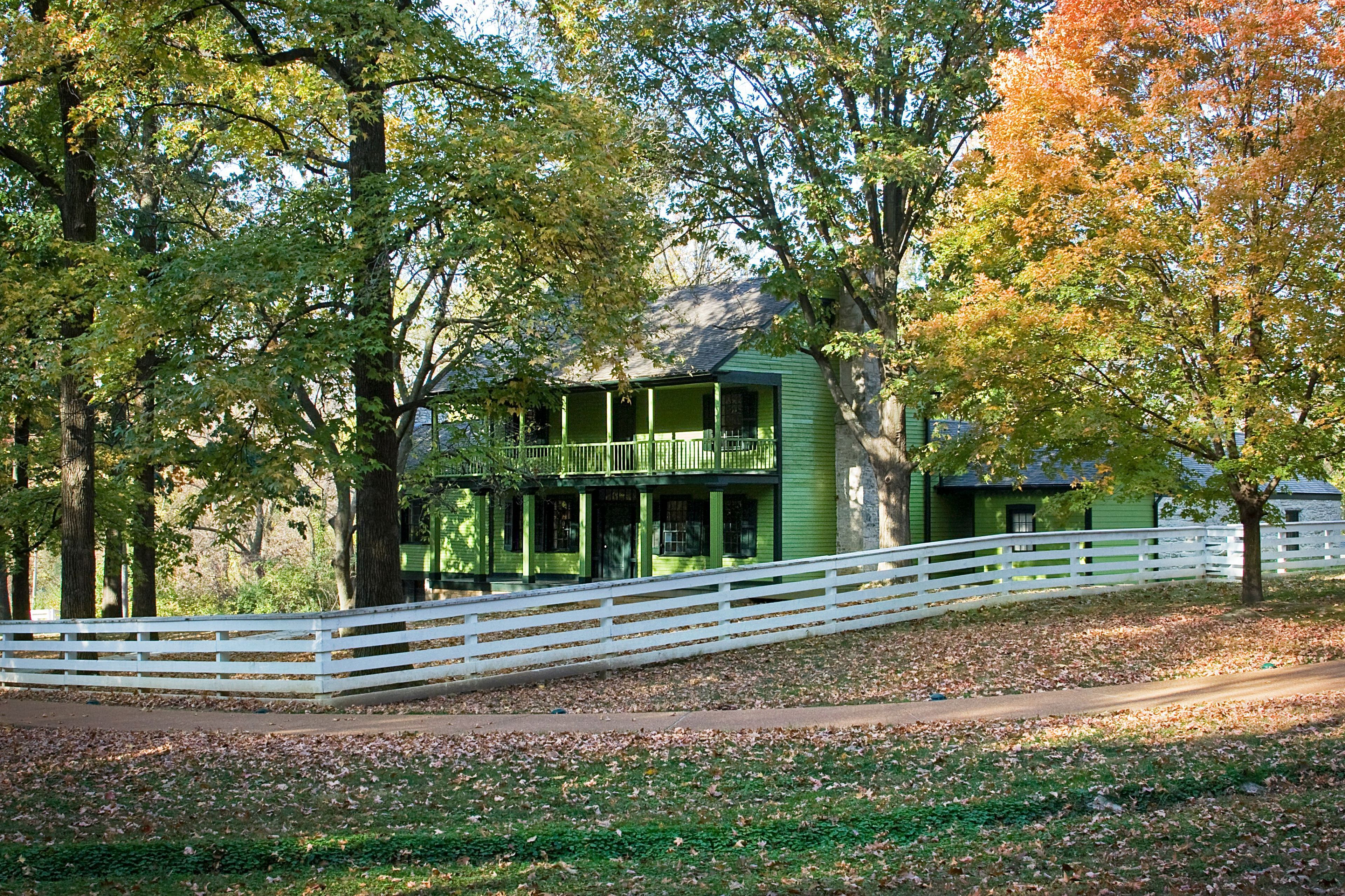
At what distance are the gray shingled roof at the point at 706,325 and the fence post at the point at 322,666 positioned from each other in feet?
42.3

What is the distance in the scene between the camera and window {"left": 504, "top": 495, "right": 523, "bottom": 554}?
32.6 meters

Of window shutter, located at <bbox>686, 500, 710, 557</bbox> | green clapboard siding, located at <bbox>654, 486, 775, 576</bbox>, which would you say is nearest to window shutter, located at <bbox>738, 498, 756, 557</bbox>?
green clapboard siding, located at <bbox>654, 486, 775, 576</bbox>

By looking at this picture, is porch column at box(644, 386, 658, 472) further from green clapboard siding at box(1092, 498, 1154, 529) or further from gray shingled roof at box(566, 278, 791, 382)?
green clapboard siding at box(1092, 498, 1154, 529)

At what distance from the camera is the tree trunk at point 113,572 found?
1989 centimetres

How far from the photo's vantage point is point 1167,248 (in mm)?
14461

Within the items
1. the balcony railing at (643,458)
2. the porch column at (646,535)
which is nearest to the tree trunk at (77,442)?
the balcony railing at (643,458)

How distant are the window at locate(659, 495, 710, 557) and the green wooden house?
42 mm

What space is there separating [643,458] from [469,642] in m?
14.9

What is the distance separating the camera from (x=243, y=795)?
830 cm

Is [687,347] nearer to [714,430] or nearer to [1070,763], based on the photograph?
[714,430]

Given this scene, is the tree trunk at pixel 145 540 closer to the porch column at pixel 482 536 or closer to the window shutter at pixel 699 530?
the porch column at pixel 482 536

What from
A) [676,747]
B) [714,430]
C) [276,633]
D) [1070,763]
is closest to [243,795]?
[676,747]

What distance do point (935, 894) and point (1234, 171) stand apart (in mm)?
11167

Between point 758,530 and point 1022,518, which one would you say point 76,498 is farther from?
point 1022,518
